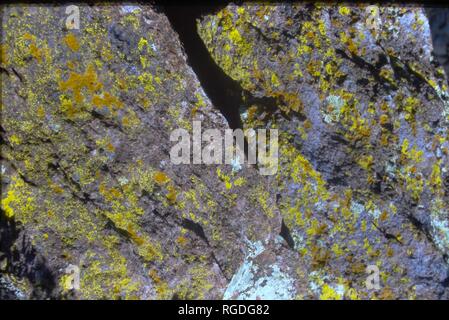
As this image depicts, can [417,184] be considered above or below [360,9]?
below

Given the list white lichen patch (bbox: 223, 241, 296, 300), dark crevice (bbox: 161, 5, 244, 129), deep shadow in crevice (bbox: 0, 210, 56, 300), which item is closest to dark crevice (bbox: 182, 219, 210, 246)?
white lichen patch (bbox: 223, 241, 296, 300)

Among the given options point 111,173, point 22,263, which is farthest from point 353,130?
point 22,263

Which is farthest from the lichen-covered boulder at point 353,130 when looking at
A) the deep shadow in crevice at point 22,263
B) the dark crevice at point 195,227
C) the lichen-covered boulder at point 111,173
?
the deep shadow in crevice at point 22,263

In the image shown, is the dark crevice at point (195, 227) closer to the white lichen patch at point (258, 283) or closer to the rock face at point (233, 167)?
the rock face at point (233, 167)

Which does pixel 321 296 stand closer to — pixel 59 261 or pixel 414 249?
pixel 414 249

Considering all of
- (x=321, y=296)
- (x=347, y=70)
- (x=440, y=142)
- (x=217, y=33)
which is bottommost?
(x=321, y=296)

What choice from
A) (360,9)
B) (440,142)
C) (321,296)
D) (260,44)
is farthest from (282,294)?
(360,9)

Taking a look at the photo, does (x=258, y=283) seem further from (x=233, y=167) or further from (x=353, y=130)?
(x=353, y=130)

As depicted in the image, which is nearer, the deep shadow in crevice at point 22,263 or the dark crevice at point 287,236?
the deep shadow in crevice at point 22,263
